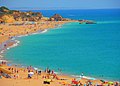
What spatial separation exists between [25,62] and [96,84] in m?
12.4

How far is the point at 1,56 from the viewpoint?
127 ft

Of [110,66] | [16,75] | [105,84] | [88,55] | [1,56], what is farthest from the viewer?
[88,55]

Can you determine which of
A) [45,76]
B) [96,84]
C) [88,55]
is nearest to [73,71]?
[45,76]

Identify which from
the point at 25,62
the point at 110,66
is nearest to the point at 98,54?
the point at 110,66

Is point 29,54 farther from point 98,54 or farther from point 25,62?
point 98,54

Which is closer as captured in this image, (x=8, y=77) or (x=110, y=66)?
(x=8, y=77)

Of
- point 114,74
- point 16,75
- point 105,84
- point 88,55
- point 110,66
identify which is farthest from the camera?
point 88,55

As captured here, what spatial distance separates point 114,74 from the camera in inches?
1184

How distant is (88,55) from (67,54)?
2.92 meters

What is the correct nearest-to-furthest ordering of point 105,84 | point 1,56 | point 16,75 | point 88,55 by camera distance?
1. point 105,84
2. point 16,75
3. point 1,56
4. point 88,55

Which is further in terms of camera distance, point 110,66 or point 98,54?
point 98,54

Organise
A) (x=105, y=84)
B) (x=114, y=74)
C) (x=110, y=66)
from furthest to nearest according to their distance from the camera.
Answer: (x=110, y=66) → (x=114, y=74) → (x=105, y=84)

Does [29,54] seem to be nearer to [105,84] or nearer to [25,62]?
[25,62]

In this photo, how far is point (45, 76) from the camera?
2853 cm
